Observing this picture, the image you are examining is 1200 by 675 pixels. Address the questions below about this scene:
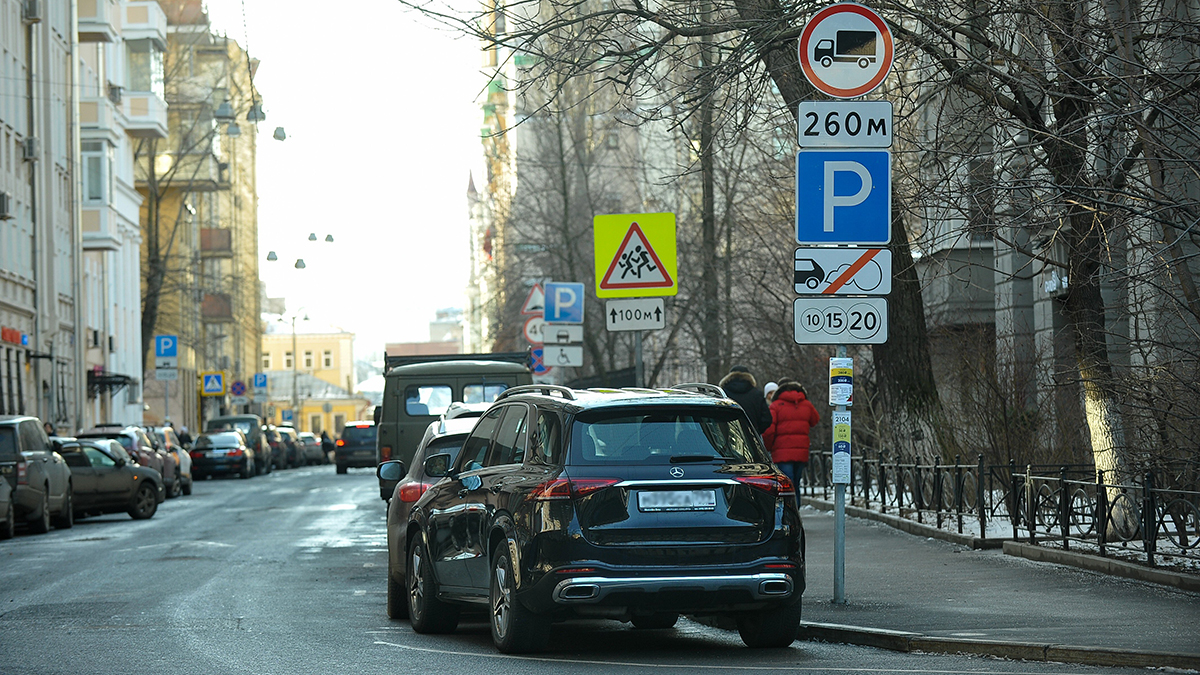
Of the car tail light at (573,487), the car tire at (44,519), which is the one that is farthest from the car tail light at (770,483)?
the car tire at (44,519)

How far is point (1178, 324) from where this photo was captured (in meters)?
14.0

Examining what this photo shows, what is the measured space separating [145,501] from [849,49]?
2143 cm

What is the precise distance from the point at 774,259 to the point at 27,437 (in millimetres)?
12279

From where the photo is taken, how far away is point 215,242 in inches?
3524

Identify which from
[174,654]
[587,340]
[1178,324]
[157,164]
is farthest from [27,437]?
[157,164]

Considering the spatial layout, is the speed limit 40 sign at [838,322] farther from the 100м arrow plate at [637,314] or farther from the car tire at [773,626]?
the 100м arrow plate at [637,314]

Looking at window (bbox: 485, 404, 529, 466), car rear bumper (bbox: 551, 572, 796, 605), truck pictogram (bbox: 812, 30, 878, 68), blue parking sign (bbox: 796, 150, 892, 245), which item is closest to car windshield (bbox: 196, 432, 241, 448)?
window (bbox: 485, 404, 529, 466)

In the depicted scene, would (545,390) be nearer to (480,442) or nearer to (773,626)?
(480,442)

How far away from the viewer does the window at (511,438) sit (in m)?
10.7

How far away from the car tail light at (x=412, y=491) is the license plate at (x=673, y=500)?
3.65 meters

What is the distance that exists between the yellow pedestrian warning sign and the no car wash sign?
4801 mm

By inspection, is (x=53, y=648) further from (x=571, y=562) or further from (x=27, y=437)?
(x=27, y=437)

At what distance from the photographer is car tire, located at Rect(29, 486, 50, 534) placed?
25484 millimetres

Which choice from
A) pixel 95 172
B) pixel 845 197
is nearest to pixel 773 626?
pixel 845 197
